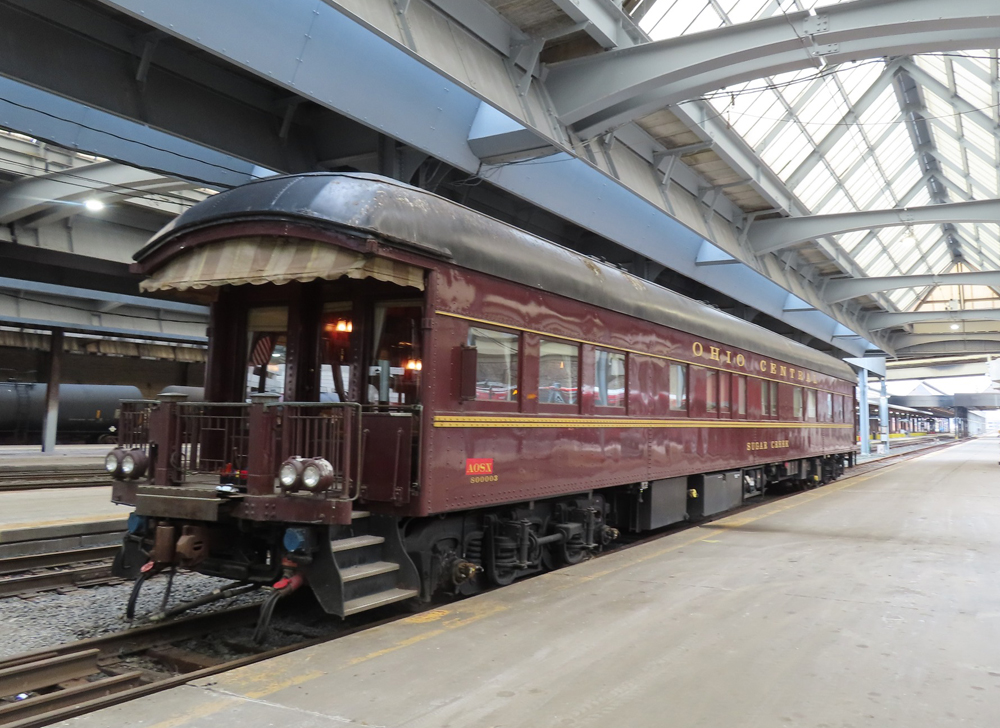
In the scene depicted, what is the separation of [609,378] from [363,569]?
4.14 m

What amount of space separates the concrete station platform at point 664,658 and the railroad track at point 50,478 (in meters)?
12.3

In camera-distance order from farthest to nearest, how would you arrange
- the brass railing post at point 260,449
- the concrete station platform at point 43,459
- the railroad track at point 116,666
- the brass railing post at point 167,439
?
the concrete station platform at point 43,459 → the brass railing post at point 167,439 → the brass railing post at point 260,449 → the railroad track at point 116,666

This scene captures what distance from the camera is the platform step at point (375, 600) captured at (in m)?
5.29

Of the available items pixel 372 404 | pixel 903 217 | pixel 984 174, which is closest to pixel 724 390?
pixel 903 217

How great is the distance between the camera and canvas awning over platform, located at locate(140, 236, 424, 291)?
5.55 m

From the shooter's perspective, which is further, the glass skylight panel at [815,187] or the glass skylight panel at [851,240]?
the glass skylight panel at [851,240]

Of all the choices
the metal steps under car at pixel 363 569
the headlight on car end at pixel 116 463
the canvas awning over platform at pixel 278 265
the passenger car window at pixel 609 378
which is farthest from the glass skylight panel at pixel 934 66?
the headlight on car end at pixel 116 463

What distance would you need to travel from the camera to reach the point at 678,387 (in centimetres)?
1077

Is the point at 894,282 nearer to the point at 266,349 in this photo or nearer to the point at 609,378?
the point at 609,378

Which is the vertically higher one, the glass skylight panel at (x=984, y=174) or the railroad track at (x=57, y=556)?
the glass skylight panel at (x=984, y=174)

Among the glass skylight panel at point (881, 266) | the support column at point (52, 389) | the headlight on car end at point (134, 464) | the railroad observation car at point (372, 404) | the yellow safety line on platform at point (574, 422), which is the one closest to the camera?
the railroad observation car at point (372, 404)

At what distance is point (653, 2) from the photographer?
1030cm

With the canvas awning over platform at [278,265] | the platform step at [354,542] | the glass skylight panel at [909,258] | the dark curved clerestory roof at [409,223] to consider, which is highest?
the glass skylight panel at [909,258]

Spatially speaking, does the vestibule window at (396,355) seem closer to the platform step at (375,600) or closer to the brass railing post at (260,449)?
the brass railing post at (260,449)
